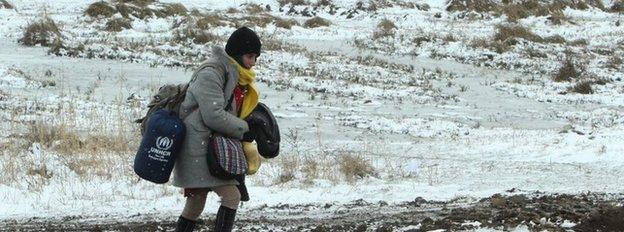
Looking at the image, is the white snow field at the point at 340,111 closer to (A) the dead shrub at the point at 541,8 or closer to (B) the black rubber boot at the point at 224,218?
(A) the dead shrub at the point at 541,8

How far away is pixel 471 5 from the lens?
1447 inches

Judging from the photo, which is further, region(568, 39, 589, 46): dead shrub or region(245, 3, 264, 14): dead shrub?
Answer: region(245, 3, 264, 14): dead shrub

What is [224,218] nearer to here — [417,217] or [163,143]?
[163,143]

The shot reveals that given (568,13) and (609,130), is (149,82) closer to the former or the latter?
(609,130)

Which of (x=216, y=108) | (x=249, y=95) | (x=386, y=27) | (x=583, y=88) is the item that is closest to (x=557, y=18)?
(x=386, y=27)

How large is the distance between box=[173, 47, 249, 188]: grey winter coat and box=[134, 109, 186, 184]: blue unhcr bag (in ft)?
0.25

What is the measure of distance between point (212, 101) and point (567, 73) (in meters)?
16.4

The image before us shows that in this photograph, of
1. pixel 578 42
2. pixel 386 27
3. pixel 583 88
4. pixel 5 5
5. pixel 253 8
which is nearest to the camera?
pixel 583 88

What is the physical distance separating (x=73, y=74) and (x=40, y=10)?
14.1m

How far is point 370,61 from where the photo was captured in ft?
70.9

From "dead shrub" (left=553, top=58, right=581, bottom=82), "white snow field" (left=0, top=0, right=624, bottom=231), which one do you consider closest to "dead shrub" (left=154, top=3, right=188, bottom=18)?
"white snow field" (left=0, top=0, right=624, bottom=231)

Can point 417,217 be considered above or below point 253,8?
above

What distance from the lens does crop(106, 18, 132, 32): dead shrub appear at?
25797 millimetres

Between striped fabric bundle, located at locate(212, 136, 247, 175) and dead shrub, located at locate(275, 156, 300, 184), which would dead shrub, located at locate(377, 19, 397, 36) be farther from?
striped fabric bundle, located at locate(212, 136, 247, 175)
